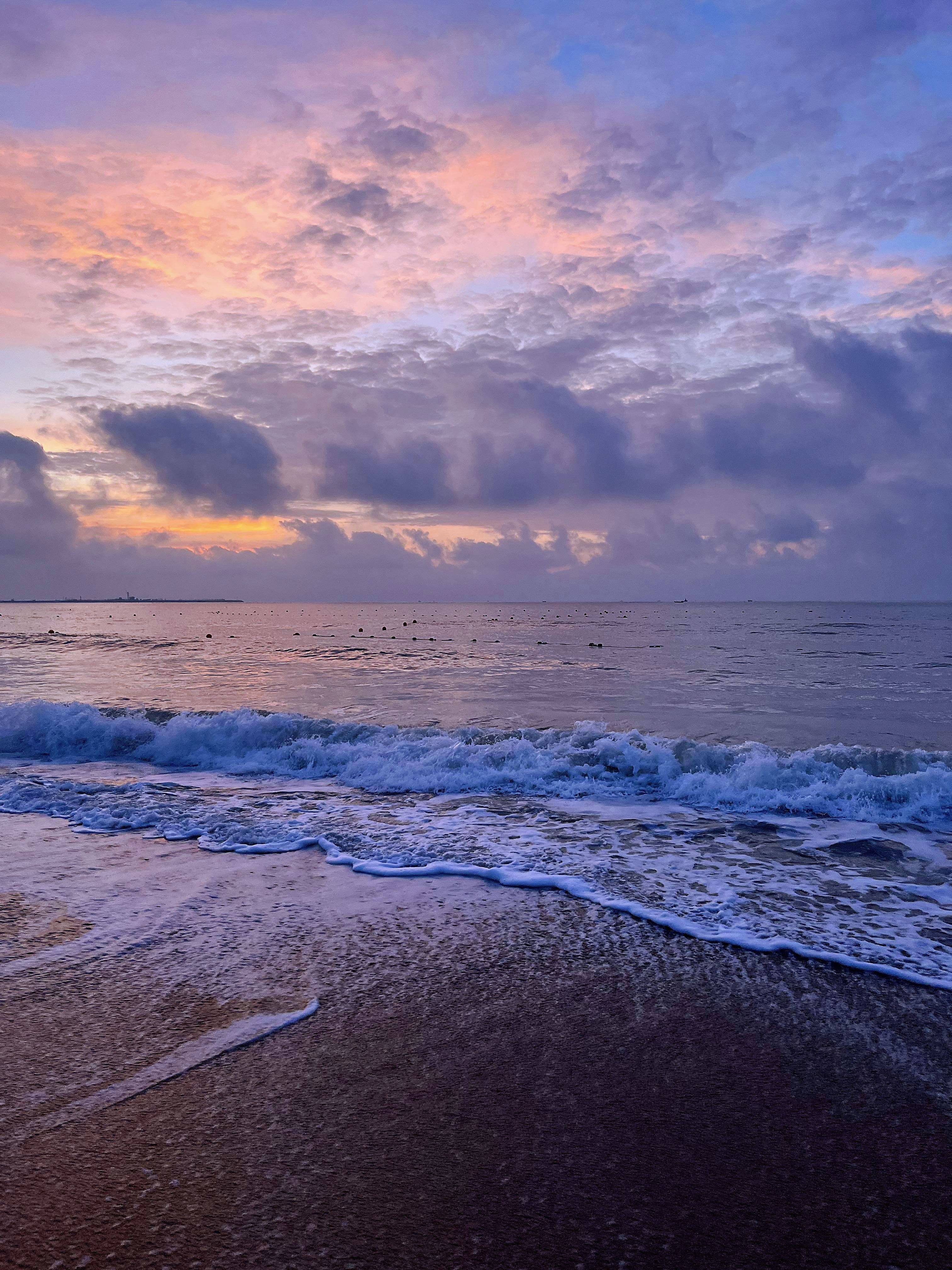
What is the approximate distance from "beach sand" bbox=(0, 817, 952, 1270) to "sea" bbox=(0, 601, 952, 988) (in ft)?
4.06

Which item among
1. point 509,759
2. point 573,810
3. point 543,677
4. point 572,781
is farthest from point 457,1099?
point 543,677

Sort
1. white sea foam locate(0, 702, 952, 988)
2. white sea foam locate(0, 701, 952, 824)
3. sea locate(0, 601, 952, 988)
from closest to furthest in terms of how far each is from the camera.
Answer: white sea foam locate(0, 702, 952, 988), sea locate(0, 601, 952, 988), white sea foam locate(0, 701, 952, 824)

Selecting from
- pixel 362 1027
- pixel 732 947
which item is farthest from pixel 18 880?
pixel 732 947

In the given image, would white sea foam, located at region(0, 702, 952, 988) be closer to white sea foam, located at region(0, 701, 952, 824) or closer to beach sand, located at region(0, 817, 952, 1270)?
white sea foam, located at region(0, 701, 952, 824)

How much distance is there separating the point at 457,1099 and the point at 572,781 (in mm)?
8839

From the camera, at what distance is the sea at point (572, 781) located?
7387mm

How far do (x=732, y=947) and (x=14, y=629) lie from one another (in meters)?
90.0

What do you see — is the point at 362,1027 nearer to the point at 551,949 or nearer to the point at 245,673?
the point at 551,949

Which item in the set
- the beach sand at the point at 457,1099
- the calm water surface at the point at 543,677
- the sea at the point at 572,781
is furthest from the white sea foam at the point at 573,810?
the calm water surface at the point at 543,677

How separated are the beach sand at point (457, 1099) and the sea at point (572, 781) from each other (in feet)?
4.06

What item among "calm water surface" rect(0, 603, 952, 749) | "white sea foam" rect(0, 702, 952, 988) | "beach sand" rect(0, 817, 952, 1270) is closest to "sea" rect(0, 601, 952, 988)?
"white sea foam" rect(0, 702, 952, 988)

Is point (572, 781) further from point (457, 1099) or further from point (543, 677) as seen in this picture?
point (543, 677)

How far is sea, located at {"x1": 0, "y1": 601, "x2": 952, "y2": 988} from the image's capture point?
739 cm

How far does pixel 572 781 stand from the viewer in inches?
495
